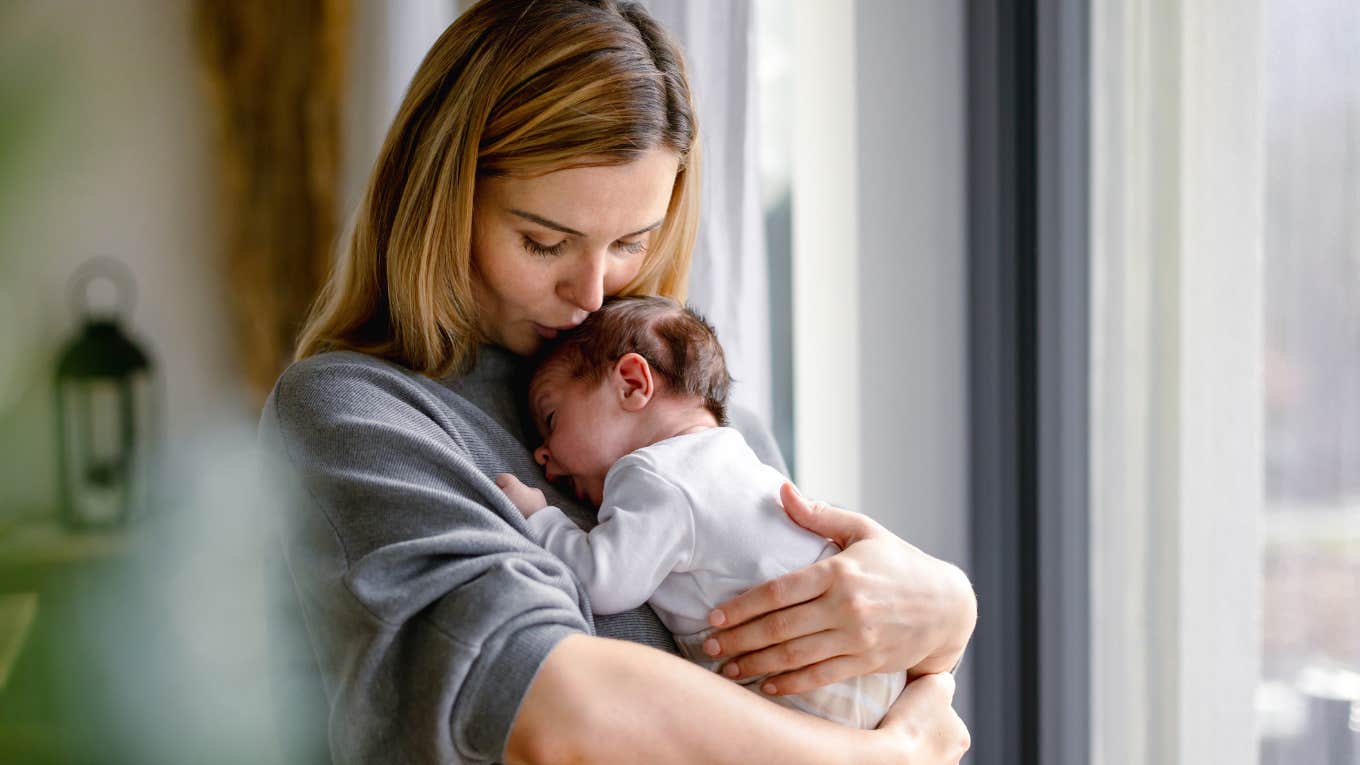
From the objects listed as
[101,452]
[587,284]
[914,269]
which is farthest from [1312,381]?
[101,452]

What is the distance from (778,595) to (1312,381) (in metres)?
1.05

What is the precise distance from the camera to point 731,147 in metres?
2.02

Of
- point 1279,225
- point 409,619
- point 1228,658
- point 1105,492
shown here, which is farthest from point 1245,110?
point 409,619

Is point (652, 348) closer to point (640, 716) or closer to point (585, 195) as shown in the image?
point (585, 195)

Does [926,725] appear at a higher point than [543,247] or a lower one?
lower

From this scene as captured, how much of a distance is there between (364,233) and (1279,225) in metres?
1.34

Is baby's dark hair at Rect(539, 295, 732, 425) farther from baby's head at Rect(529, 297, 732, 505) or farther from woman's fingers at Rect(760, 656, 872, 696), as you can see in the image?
woman's fingers at Rect(760, 656, 872, 696)

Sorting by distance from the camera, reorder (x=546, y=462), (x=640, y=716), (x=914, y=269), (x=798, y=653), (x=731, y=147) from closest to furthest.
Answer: (x=640, y=716) < (x=798, y=653) < (x=546, y=462) < (x=731, y=147) < (x=914, y=269)

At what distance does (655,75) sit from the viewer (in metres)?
1.20

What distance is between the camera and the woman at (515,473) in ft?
2.84

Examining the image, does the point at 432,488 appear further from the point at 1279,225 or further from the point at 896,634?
the point at 1279,225

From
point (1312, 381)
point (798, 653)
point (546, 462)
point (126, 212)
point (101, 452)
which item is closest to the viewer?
point (798, 653)

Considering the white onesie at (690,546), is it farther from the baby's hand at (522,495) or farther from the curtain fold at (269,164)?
the curtain fold at (269,164)

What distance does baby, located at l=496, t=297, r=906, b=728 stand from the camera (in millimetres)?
1067
